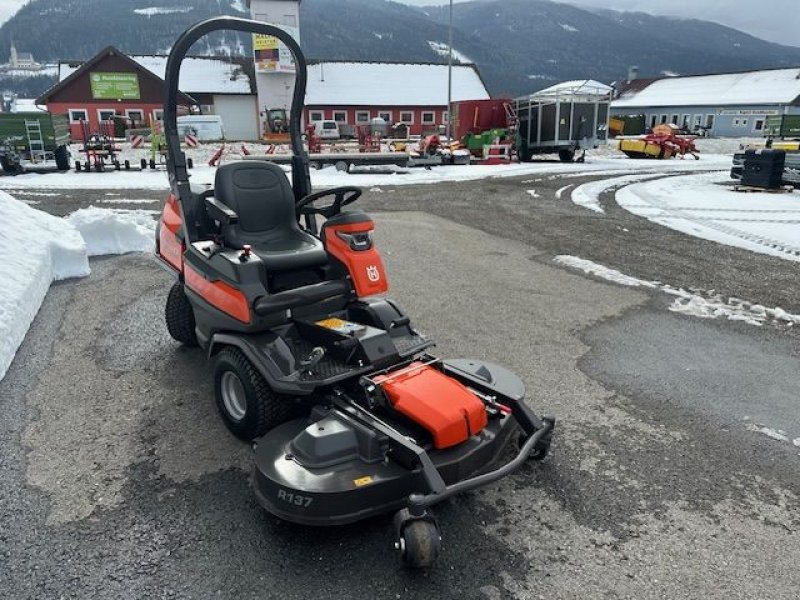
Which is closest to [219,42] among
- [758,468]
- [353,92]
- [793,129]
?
[353,92]

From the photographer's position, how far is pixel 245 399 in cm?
325

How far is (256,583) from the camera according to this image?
2336 mm

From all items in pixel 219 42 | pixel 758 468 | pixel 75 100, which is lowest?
pixel 758 468

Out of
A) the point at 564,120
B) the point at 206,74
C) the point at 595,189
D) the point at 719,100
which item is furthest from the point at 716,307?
the point at 719,100

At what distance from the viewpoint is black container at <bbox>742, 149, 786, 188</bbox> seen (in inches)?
573

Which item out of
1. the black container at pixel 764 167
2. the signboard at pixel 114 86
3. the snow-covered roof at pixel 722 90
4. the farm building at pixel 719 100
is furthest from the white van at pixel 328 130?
the snow-covered roof at pixel 722 90

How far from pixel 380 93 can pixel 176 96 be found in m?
43.1

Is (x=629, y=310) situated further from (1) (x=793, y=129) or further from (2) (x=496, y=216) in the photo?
(1) (x=793, y=129)

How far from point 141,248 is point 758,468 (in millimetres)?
7135

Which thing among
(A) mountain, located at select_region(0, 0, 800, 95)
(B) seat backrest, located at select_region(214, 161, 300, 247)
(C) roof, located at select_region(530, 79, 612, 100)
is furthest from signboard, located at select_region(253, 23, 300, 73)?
(A) mountain, located at select_region(0, 0, 800, 95)

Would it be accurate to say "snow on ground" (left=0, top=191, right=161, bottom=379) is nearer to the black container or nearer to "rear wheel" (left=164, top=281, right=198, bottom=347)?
"rear wheel" (left=164, top=281, right=198, bottom=347)

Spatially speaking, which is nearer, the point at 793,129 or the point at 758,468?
the point at 758,468

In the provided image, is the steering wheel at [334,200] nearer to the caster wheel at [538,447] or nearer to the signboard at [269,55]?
the caster wheel at [538,447]

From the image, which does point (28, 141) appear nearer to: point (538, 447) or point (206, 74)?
point (538, 447)
